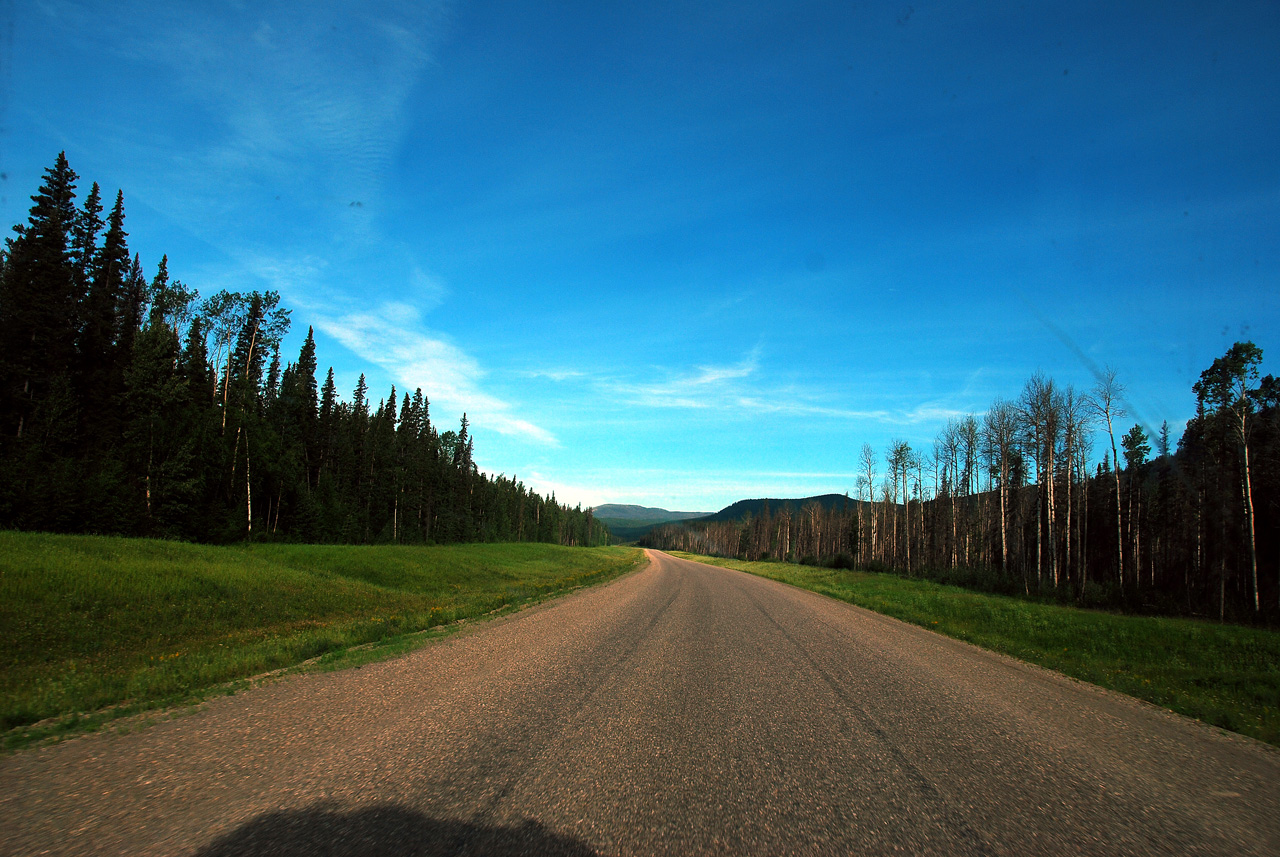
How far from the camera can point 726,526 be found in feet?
520

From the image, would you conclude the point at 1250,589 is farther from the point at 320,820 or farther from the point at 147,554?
the point at 147,554

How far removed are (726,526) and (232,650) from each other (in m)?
154

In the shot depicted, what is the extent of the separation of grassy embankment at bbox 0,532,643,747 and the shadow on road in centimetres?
362

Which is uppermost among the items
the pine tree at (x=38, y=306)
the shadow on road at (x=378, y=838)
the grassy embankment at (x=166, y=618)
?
the pine tree at (x=38, y=306)

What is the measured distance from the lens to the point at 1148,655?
12.5m

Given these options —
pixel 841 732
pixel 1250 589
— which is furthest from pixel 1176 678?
pixel 1250 589

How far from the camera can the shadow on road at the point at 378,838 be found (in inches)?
121

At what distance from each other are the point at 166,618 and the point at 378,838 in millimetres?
15398

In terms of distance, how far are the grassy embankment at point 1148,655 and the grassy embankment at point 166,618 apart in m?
12.1

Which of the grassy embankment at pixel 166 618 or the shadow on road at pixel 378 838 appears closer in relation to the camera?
the shadow on road at pixel 378 838

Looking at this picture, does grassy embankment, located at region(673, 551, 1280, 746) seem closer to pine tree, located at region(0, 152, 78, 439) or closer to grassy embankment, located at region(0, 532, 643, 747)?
grassy embankment, located at region(0, 532, 643, 747)

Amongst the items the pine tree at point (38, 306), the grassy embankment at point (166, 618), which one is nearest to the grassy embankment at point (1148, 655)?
the grassy embankment at point (166, 618)

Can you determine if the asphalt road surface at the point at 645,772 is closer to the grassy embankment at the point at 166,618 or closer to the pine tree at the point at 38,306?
the grassy embankment at the point at 166,618

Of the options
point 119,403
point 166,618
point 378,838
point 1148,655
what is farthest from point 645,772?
point 119,403
